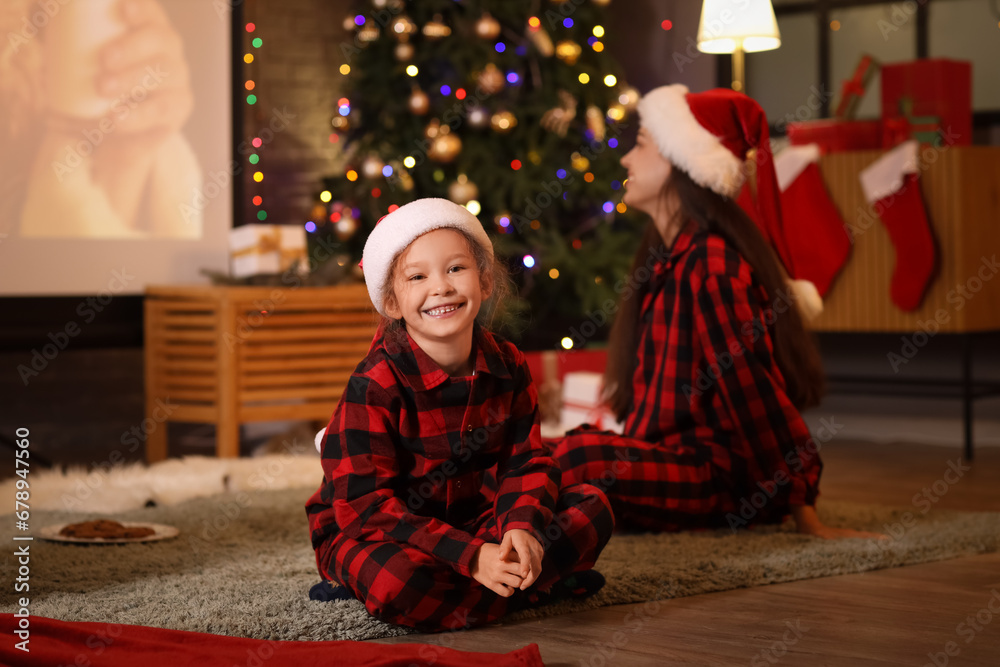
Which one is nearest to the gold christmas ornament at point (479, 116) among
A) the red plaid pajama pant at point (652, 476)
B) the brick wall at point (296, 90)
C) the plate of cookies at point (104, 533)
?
the brick wall at point (296, 90)

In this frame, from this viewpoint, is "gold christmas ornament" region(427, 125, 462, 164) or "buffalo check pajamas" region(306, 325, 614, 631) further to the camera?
"gold christmas ornament" region(427, 125, 462, 164)

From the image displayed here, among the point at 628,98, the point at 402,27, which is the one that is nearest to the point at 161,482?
the point at 402,27

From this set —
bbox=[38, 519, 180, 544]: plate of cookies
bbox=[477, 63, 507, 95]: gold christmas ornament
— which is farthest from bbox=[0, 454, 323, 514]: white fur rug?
bbox=[477, 63, 507, 95]: gold christmas ornament

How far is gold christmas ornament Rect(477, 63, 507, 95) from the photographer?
4.45 metres

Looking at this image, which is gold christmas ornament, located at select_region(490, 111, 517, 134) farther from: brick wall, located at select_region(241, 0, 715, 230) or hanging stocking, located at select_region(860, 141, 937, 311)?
hanging stocking, located at select_region(860, 141, 937, 311)

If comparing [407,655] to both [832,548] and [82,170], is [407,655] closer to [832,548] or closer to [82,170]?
[832,548]

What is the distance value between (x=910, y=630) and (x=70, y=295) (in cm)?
298

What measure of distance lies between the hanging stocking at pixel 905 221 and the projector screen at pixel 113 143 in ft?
7.54

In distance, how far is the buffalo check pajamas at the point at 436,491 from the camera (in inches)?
65.6

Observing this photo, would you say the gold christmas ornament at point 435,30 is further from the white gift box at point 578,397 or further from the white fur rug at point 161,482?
the white fur rug at point 161,482

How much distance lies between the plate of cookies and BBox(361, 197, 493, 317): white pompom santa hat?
0.88m

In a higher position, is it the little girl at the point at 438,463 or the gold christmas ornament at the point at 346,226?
the gold christmas ornament at the point at 346,226

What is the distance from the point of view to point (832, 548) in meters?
2.22

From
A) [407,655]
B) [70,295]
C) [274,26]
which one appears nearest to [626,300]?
[407,655]
